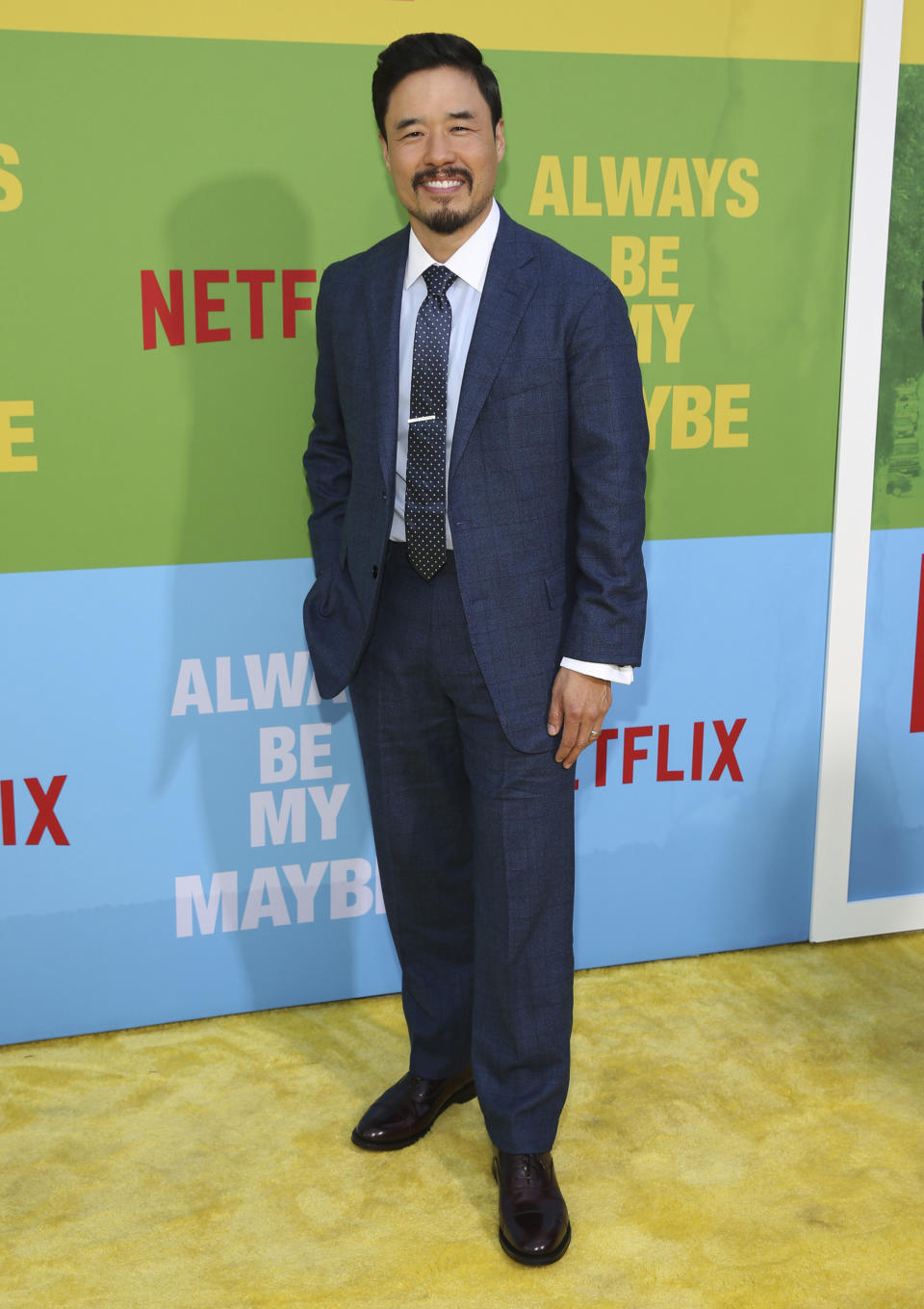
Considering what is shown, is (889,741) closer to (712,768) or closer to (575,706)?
(712,768)

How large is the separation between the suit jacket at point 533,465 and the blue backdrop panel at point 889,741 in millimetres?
1038

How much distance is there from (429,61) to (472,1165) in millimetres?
1586

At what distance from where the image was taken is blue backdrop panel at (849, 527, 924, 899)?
258 cm

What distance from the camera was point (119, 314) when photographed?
2088 millimetres

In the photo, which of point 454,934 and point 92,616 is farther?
point 92,616

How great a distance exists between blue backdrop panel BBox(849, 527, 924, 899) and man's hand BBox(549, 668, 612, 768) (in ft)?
3.45

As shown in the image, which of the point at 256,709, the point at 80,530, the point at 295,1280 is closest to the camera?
the point at 295,1280

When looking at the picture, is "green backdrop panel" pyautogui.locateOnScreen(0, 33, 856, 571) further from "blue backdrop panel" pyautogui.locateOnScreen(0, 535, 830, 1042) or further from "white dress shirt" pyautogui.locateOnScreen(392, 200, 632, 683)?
"white dress shirt" pyautogui.locateOnScreen(392, 200, 632, 683)

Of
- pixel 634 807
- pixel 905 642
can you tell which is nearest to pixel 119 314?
pixel 634 807

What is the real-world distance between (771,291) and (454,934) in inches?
51.1

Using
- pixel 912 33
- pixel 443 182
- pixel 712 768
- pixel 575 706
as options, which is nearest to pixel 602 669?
pixel 575 706

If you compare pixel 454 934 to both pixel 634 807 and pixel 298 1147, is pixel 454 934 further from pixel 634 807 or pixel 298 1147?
pixel 634 807

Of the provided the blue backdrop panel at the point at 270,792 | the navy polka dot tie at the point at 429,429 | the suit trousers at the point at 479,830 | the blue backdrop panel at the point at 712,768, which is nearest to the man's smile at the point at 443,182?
the navy polka dot tie at the point at 429,429

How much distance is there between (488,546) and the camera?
67.6 inches
